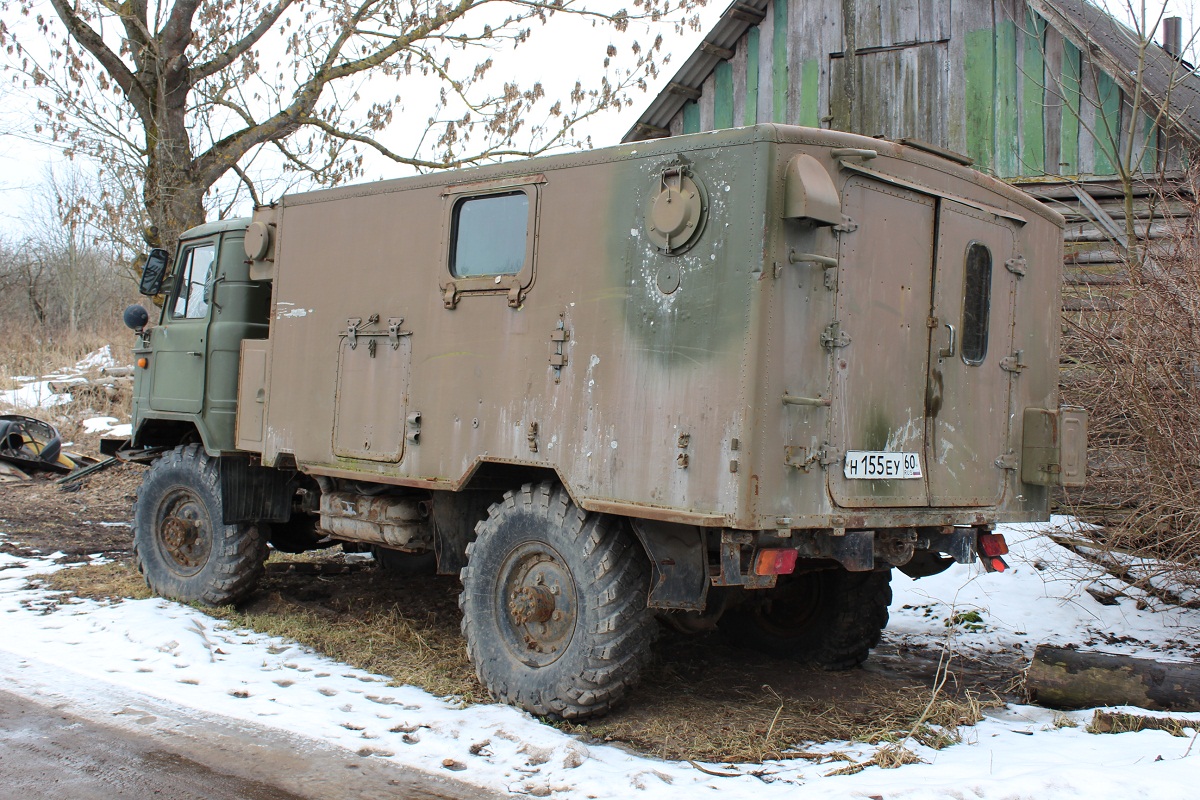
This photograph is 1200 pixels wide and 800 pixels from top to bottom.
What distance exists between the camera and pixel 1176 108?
9.63 m

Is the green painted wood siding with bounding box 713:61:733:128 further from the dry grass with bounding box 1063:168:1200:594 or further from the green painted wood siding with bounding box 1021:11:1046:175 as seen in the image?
the dry grass with bounding box 1063:168:1200:594

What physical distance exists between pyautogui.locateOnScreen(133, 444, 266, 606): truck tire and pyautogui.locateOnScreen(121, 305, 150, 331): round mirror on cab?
1021 mm

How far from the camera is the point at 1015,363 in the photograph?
233 inches

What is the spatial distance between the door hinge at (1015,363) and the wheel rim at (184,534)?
5456 mm

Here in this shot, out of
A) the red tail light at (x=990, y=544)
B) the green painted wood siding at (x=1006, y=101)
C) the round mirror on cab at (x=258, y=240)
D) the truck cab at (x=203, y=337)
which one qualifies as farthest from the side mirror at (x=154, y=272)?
the green painted wood siding at (x=1006, y=101)

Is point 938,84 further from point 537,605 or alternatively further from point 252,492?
point 537,605

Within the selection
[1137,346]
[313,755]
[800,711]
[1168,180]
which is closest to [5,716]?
[313,755]

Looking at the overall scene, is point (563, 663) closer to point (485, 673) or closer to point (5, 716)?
point (485, 673)

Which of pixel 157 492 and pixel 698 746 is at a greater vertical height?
pixel 157 492

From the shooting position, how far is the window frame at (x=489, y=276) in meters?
5.64

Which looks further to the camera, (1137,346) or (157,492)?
(157,492)

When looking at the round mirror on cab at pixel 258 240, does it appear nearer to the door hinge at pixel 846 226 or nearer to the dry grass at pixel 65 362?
the door hinge at pixel 846 226

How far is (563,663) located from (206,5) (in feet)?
42.6

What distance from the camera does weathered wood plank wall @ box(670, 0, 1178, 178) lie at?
413 inches
